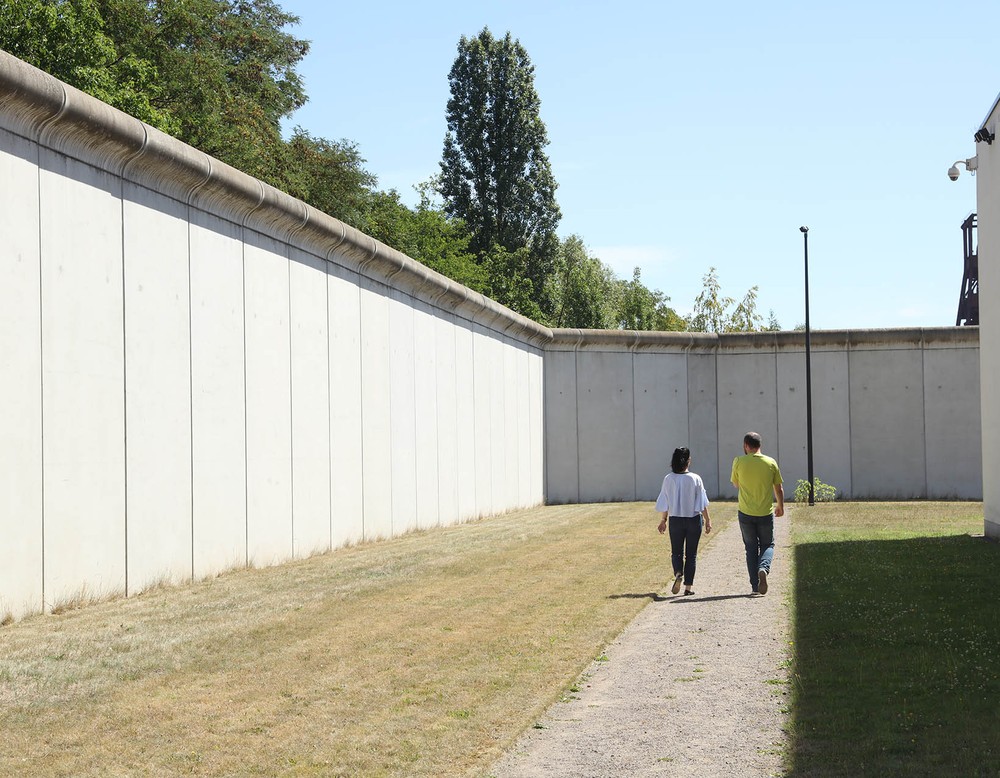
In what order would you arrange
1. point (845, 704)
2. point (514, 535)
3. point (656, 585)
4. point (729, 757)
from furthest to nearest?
point (514, 535) → point (656, 585) → point (845, 704) → point (729, 757)

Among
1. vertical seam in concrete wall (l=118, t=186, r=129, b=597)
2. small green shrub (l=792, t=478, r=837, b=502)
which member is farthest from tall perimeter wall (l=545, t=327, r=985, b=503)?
vertical seam in concrete wall (l=118, t=186, r=129, b=597)

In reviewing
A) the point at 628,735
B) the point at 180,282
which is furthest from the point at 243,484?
the point at 628,735

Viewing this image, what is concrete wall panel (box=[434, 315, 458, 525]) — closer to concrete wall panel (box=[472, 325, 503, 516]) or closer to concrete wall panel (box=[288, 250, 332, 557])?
concrete wall panel (box=[472, 325, 503, 516])

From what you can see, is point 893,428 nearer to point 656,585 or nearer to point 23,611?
point 656,585

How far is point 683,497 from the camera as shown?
505 inches

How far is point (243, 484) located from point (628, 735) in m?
9.61

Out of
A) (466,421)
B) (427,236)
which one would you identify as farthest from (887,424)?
(427,236)

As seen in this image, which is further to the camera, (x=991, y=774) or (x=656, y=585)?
(x=656, y=585)

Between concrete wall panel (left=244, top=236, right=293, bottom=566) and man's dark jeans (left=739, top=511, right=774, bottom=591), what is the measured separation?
631cm

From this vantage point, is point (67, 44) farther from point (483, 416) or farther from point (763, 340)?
point (763, 340)

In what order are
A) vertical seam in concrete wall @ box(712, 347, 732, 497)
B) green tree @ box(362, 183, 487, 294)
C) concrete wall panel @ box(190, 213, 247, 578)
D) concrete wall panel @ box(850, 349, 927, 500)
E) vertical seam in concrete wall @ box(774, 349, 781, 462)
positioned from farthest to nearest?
1. green tree @ box(362, 183, 487, 294)
2. vertical seam in concrete wall @ box(712, 347, 732, 497)
3. vertical seam in concrete wall @ box(774, 349, 781, 462)
4. concrete wall panel @ box(850, 349, 927, 500)
5. concrete wall panel @ box(190, 213, 247, 578)

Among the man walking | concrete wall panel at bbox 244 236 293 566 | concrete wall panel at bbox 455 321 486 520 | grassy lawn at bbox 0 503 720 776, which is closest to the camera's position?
grassy lawn at bbox 0 503 720 776

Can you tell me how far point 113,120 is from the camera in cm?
1195

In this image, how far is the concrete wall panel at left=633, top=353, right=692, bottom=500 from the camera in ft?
112
